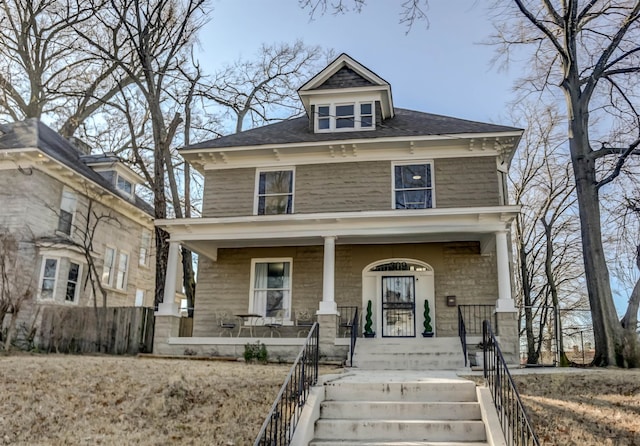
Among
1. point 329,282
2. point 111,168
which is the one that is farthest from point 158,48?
point 329,282

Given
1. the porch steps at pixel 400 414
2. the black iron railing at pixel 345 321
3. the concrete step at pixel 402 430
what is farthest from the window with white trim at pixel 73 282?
the concrete step at pixel 402 430

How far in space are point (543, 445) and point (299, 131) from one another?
12.1 metres

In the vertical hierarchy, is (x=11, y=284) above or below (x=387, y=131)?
below

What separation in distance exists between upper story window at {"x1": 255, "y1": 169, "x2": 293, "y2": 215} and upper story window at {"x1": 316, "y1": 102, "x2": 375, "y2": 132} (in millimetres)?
1812

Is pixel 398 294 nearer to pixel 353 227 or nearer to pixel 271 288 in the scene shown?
pixel 353 227

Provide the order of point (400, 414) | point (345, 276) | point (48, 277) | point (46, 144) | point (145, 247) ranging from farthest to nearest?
point (145, 247) → point (46, 144) → point (48, 277) → point (345, 276) → point (400, 414)

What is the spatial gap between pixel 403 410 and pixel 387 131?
32.5ft

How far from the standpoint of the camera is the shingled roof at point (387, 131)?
14886mm

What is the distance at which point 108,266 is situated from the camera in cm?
2186

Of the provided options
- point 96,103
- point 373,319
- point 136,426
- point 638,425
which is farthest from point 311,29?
point 96,103

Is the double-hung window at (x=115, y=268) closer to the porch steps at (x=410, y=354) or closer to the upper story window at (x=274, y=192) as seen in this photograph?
the upper story window at (x=274, y=192)

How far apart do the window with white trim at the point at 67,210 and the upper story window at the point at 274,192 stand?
25.9 ft

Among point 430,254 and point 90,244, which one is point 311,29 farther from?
point 90,244

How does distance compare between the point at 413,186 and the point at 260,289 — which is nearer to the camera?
the point at 413,186
